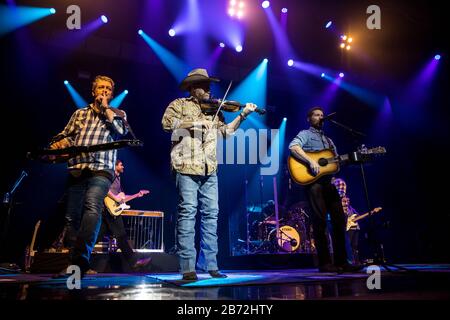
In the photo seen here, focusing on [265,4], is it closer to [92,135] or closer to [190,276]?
[92,135]

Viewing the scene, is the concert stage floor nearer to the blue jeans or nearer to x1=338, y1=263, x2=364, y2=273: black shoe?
the blue jeans

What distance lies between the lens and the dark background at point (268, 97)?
27.2 feet

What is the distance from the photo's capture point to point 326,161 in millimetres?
4344

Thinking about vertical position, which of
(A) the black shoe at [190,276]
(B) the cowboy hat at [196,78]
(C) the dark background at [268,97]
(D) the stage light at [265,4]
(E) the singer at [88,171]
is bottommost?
(A) the black shoe at [190,276]

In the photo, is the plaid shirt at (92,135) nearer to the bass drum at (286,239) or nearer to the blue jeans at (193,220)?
the blue jeans at (193,220)

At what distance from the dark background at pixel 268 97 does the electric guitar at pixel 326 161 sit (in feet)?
16.3

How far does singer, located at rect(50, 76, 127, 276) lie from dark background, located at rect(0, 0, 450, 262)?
472 centimetres

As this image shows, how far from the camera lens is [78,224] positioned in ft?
11.3

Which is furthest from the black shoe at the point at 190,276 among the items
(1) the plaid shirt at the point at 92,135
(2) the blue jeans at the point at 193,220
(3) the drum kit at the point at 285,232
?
(3) the drum kit at the point at 285,232

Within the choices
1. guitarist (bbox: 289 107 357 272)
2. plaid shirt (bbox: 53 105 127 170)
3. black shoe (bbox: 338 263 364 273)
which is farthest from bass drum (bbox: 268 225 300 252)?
plaid shirt (bbox: 53 105 127 170)

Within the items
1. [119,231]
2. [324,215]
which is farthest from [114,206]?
[324,215]

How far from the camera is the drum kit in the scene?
30.5 feet

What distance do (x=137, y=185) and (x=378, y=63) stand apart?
27.9ft
